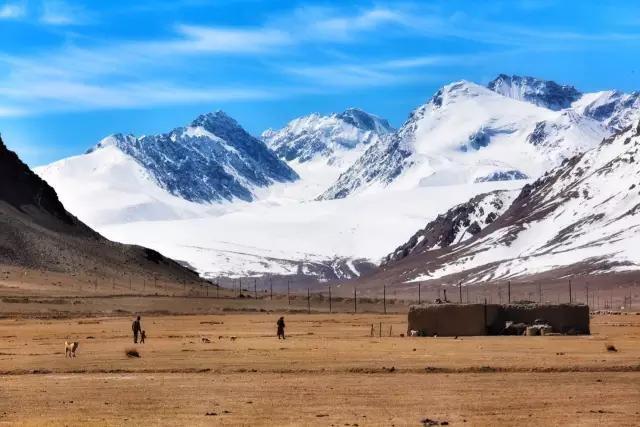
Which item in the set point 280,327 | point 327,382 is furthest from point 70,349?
point 280,327

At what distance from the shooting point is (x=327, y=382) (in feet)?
143

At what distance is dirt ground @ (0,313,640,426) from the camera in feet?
112

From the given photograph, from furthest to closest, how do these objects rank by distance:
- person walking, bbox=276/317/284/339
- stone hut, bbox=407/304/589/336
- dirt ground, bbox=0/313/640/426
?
1. person walking, bbox=276/317/284/339
2. stone hut, bbox=407/304/589/336
3. dirt ground, bbox=0/313/640/426

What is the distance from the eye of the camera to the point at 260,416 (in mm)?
34125

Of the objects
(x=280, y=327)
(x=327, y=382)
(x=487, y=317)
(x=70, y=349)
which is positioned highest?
(x=487, y=317)

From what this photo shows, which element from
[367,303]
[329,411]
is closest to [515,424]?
[329,411]

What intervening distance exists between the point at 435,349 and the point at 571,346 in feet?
24.1

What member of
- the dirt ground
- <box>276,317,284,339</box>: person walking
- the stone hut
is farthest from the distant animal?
the stone hut

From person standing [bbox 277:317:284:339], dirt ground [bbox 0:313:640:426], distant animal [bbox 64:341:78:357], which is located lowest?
dirt ground [bbox 0:313:640:426]

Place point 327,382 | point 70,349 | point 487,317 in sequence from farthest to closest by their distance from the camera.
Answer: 1. point 487,317
2. point 70,349
3. point 327,382

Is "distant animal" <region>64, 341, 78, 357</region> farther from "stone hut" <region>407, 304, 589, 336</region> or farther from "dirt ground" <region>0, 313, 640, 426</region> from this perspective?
"stone hut" <region>407, 304, 589, 336</region>

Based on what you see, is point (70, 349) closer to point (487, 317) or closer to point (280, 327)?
point (280, 327)

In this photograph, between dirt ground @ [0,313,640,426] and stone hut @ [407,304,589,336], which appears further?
stone hut @ [407,304,589,336]

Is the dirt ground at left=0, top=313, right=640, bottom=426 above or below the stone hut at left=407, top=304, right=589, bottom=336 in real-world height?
below
